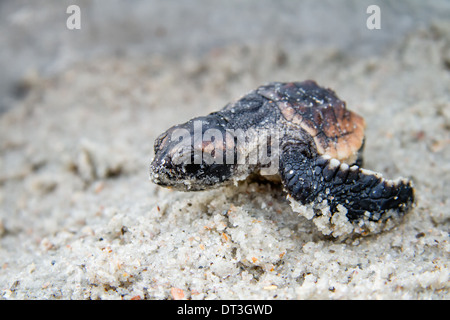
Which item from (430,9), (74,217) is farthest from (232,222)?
(430,9)

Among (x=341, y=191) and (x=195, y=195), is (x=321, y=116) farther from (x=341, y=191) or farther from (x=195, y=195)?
(x=195, y=195)
